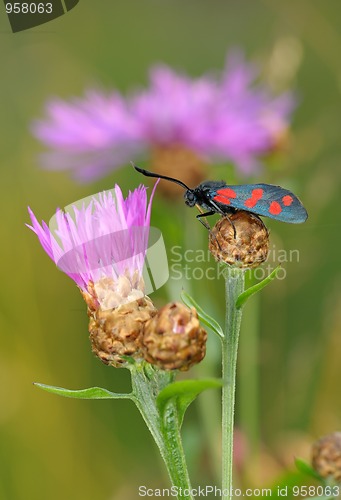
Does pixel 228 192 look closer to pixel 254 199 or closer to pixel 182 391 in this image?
pixel 254 199

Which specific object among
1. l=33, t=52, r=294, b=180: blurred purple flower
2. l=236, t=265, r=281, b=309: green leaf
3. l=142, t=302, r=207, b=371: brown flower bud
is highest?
l=33, t=52, r=294, b=180: blurred purple flower

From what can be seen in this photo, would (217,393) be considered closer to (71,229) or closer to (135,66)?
(71,229)

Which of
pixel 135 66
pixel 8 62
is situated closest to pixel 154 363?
pixel 8 62

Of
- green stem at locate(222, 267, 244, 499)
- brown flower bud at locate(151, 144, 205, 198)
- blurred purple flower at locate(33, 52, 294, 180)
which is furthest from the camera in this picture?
blurred purple flower at locate(33, 52, 294, 180)

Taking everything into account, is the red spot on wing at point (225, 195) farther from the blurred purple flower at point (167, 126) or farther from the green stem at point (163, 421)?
the blurred purple flower at point (167, 126)

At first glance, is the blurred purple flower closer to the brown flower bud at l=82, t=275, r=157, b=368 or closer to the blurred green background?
the blurred green background

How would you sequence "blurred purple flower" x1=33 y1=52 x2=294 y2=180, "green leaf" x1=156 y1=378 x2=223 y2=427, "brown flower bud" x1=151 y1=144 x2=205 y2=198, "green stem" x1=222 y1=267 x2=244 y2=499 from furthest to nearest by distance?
"blurred purple flower" x1=33 y1=52 x2=294 y2=180, "brown flower bud" x1=151 y1=144 x2=205 y2=198, "green stem" x1=222 y1=267 x2=244 y2=499, "green leaf" x1=156 y1=378 x2=223 y2=427

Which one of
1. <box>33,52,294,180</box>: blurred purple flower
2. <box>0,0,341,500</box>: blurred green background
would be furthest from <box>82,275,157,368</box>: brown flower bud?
<box>33,52,294,180</box>: blurred purple flower
